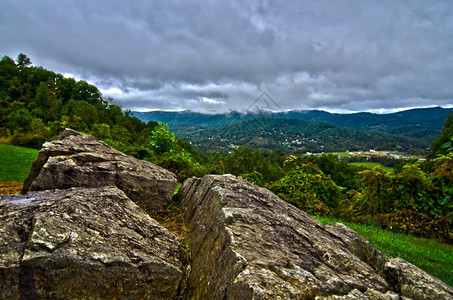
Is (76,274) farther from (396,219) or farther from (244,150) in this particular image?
(244,150)

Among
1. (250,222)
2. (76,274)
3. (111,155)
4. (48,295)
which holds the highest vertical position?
(111,155)

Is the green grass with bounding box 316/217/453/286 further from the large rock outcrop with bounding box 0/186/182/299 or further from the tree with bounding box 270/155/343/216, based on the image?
the large rock outcrop with bounding box 0/186/182/299

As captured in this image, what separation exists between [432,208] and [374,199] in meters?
2.43

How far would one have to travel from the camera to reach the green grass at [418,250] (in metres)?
6.96

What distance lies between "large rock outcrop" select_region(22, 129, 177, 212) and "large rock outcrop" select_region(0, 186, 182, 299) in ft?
6.63

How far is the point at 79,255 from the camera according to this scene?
3.64 m

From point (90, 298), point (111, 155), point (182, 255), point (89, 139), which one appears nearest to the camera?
point (90, 298)

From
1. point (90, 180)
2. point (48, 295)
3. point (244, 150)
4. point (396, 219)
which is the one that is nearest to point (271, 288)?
point (48, 295)

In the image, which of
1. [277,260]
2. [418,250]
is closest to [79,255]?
[277,260]

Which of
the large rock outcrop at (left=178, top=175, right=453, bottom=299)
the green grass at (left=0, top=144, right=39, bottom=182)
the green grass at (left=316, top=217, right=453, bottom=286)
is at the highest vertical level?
the large rock outcrop at (left=178, top=175, right=453, bottom=299)

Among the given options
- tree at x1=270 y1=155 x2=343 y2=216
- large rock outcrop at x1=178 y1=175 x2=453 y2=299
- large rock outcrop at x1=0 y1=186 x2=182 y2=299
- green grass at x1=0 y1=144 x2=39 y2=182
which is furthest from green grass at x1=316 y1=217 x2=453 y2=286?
green grass at x1=0 y1=144 x2=39 y2=182

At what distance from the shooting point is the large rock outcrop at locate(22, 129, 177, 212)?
6.80 m

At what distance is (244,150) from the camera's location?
45188mm

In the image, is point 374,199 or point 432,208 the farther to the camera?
point 374,199
